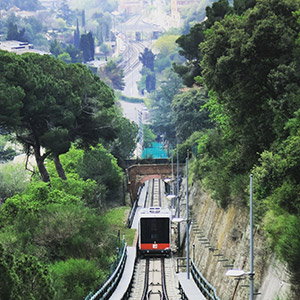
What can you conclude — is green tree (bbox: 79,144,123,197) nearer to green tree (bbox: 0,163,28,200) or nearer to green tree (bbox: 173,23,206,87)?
green tree (bbox: 0,163,28,200)

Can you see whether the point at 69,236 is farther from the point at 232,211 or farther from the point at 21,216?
→ the point at 232,211

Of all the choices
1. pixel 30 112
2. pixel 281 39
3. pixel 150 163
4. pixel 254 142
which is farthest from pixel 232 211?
pixel 150 163

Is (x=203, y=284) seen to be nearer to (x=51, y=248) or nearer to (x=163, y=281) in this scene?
(x=163, y=281)

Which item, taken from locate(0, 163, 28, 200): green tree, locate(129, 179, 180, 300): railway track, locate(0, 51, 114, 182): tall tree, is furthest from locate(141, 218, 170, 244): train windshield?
locate(0, 163, 28, 200): green tree

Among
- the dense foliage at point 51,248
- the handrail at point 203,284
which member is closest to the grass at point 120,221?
the dense foliage at point 51,248

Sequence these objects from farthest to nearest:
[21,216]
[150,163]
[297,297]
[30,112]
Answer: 1. [150,163]
2. [30,112]
3. [21,216]
4. [297,297]

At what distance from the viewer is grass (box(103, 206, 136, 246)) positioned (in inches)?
1932

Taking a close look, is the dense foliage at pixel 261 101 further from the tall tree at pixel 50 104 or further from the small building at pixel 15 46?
the small building at pixel 15 46

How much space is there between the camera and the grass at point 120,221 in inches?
1932

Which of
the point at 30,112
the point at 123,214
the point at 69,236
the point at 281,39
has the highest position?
the point at 281,39

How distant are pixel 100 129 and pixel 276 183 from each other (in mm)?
31951

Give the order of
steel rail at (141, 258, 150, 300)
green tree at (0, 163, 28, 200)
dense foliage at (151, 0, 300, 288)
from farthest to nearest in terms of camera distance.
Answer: green tree at (0, 163, 28, 200) < steel rail at (141, 258, 150, 300) < dense foliage at (151, 0, 300, 288)

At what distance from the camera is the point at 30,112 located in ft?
162

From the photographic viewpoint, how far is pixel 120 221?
5691cm
